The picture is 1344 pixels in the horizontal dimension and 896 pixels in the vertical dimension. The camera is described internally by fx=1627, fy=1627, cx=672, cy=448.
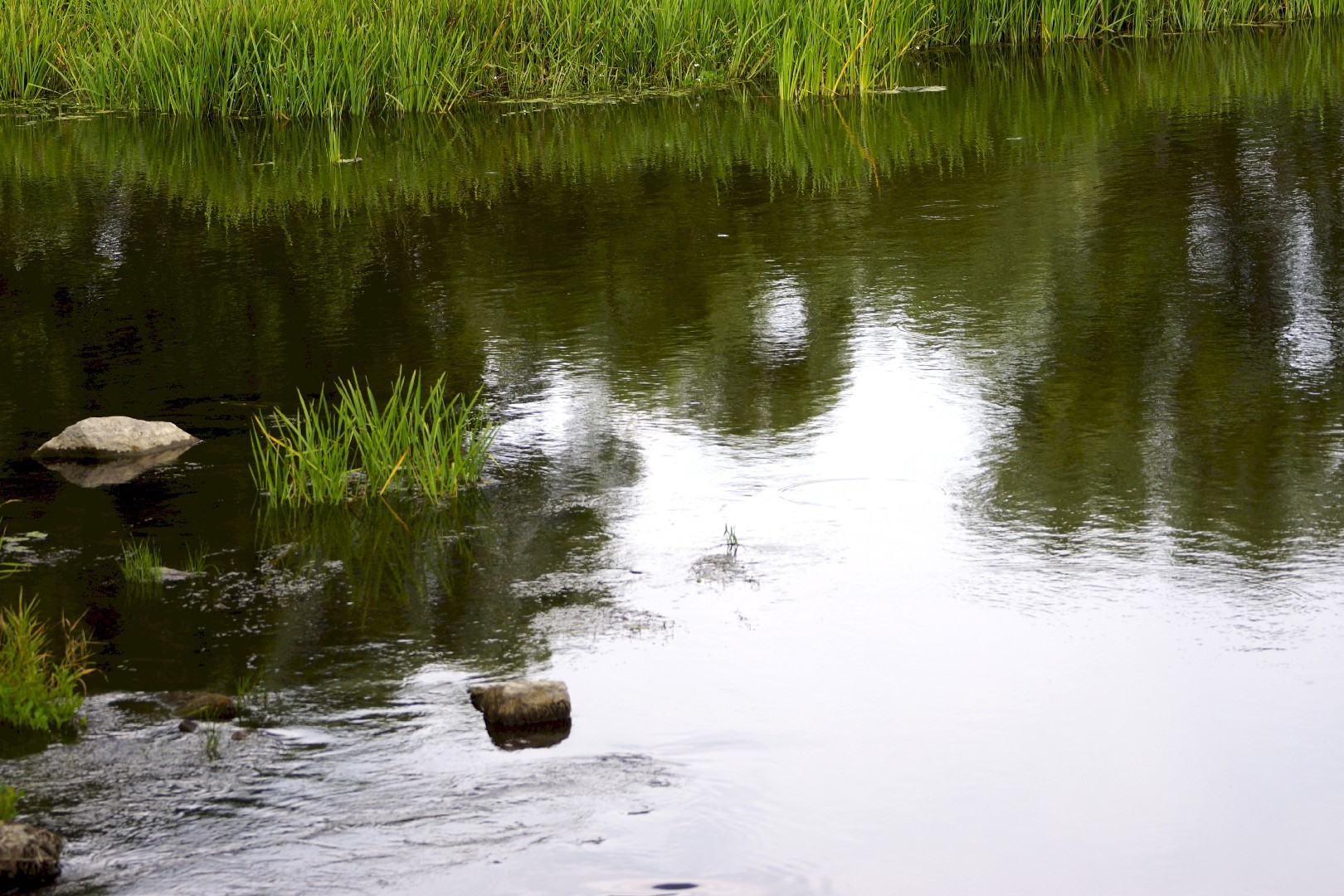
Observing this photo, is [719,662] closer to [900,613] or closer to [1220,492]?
[900,613]

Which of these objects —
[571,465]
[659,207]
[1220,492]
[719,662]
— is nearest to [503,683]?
[719,662]

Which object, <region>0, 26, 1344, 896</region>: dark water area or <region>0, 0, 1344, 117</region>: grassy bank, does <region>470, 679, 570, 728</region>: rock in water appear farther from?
<region>0, 0, 1344, 117</region>: grassy bank

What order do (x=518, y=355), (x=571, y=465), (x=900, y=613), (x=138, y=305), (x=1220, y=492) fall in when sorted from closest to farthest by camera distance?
(x=900, y=613) < (x=1220, y=492) < (x=571, y=465) < (x=518, y=355) < (x=138, y=305)

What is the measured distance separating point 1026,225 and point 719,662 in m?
5.49

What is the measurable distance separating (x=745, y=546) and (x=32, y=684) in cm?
205

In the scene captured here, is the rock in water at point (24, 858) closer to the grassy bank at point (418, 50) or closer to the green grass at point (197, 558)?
the green grass at point (197, 558)

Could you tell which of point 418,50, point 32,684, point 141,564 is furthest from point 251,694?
point 418,50

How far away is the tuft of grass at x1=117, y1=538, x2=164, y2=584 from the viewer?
16.1ft

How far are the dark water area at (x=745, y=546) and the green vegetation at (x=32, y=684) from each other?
0.08 metres

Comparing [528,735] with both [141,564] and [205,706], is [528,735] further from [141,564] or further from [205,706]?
[141,564]

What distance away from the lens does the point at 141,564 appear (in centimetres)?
497

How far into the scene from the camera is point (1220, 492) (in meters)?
5.08

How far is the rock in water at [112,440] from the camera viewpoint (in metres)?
6.16

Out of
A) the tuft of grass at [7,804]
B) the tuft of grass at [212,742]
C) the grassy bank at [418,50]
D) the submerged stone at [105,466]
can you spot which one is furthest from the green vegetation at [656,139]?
the tuft of grass at [7,804]
